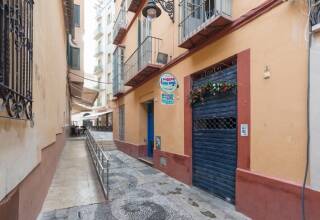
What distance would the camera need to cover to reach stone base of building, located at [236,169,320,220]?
338 cm

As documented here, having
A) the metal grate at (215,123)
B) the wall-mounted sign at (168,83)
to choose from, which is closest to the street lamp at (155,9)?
the wall-mounted sign at (168,83)

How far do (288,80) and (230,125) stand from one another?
5.57 ft

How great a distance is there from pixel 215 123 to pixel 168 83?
201 cm

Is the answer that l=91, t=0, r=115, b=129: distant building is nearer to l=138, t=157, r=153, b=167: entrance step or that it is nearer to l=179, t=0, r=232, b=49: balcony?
l=138, t=157, r=153, b=167: entrance step

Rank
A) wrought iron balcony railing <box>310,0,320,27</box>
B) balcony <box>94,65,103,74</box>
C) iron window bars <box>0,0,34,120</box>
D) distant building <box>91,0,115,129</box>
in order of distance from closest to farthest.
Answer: iron window bars <box>0,0,34,120</box> → wrought iron balcony railing <box>310,0,320,27</box> → distant building <box>91,0,115,129</box> → balcony <box>94,65,103,74</box>

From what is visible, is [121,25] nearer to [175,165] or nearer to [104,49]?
[175,165]

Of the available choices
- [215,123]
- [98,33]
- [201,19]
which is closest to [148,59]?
[201,19]

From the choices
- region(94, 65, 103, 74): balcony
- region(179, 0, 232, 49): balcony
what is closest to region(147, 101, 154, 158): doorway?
region(179, 0, 232, 49): balcony

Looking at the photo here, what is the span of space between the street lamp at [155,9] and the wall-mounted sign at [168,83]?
67.0 inches

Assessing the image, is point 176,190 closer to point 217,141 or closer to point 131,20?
point 217,141

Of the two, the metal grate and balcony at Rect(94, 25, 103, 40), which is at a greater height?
balcony at Rect(94, 25, 103, 40)

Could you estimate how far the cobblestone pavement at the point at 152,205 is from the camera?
14.7ft

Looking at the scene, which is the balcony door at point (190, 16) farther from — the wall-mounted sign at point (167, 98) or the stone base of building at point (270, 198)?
the stone base of building at point (270, 198)

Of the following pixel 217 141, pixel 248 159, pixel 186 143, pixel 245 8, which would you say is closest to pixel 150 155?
pixel 186 143
